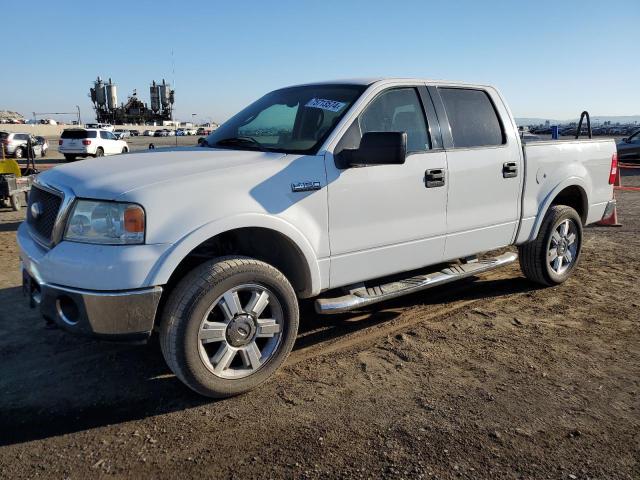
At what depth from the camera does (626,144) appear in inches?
786

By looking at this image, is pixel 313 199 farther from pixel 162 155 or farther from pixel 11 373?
pixel 11 373

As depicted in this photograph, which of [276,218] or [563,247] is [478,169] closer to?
[563,247]

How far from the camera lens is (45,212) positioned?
3438 millimetres

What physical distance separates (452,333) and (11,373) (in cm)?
318

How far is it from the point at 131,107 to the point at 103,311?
11029 cm

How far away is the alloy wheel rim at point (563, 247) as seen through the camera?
17.8ft

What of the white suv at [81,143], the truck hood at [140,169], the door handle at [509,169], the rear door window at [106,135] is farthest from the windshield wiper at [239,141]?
the rear door window at [106,135]

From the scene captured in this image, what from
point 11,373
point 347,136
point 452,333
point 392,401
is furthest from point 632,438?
point 11,373

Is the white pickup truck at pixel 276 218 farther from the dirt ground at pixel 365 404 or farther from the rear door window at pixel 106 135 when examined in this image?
the rear door window at pixel 106 135

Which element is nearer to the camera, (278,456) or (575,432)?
(278,456)

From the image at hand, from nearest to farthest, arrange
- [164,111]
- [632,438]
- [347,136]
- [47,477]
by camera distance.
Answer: [47,477] → [632,438] → [347,136] → [164,111]

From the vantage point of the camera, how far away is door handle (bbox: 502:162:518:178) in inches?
184

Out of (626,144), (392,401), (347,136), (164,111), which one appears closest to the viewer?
(392,401)

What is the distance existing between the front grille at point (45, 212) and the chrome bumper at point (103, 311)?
0.42m
